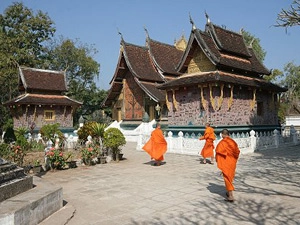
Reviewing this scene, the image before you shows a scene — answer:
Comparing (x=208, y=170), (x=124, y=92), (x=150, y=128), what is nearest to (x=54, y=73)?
(x=124, y=92)

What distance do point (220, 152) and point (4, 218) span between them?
401 centimetres

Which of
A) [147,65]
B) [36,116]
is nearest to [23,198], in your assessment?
[147,65]

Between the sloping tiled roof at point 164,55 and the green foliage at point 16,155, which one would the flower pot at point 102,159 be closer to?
the green foliage at point 16,155

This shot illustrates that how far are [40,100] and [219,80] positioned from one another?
17423mm

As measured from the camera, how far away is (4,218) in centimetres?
340

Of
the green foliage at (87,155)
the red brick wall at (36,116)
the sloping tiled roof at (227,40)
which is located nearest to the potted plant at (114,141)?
the green foliage at (87,155)

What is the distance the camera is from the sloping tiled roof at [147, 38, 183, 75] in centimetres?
2487

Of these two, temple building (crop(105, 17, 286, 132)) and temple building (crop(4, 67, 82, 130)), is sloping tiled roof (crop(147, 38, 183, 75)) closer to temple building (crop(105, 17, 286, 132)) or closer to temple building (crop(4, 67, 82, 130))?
temple building (crop(105, 17, 286, 132))

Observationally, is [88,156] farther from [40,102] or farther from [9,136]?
[40,102]

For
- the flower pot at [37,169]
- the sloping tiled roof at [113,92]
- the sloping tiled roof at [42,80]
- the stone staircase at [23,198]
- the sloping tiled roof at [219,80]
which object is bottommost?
the flower pot at [37,169]

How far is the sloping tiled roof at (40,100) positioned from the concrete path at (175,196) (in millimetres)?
17055

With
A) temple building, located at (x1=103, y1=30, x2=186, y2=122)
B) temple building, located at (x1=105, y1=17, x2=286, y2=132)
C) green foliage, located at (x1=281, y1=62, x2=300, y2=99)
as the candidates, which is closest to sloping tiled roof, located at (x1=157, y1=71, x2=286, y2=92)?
temple building, located at (x1=105, y1=17, x2=286, y2=132)

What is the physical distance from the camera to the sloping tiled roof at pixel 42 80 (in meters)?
26.1

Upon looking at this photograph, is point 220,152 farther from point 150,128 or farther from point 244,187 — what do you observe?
point 150,128
